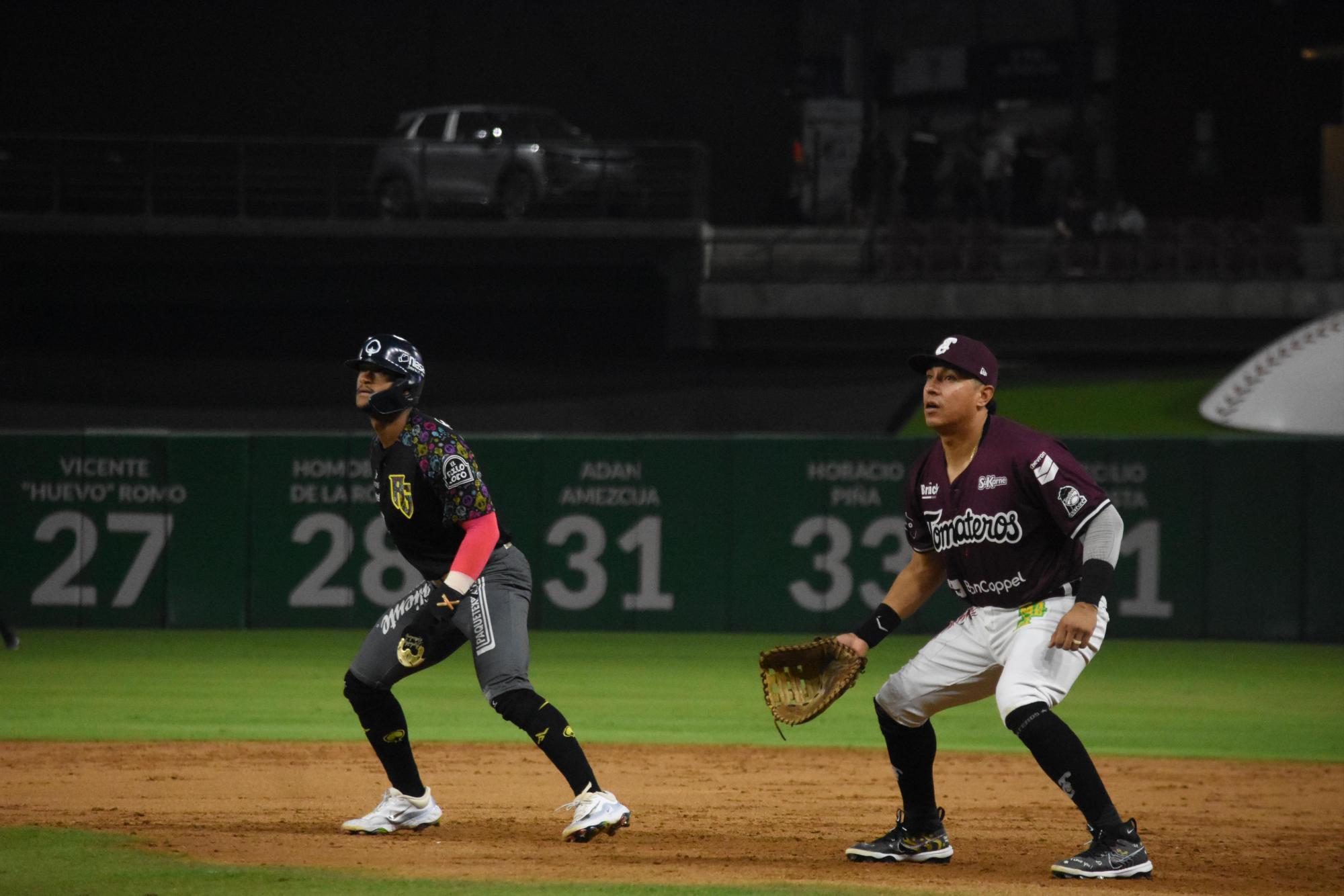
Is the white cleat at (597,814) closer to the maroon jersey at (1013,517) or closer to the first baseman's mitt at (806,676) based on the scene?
the first baseman's mitt at (806,676)

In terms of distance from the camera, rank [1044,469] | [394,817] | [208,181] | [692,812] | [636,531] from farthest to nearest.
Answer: [208,181], [636,531], [692,812], [394,817], [1044,469]

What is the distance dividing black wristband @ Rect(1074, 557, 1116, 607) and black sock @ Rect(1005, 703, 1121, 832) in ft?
1.31

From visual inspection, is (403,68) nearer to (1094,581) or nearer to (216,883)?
(216,883)

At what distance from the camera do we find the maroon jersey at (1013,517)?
18.5 feet

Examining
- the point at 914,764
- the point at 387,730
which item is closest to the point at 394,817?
the point at 387,730

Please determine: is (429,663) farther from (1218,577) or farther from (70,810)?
(1218,577)

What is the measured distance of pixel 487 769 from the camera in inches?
341

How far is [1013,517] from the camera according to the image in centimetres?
571

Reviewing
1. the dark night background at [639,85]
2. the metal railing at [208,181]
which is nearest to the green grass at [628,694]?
the dark night background at [639,85]

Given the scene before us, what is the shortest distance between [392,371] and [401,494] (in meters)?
0.45

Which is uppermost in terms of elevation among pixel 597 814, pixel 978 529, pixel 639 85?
pixel 639 85

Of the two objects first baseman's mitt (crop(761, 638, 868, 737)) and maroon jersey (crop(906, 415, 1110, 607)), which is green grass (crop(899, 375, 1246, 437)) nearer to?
first baseman's mitt (crop(761, 638, 868, 737))

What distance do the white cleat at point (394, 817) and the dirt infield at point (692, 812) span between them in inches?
2.7

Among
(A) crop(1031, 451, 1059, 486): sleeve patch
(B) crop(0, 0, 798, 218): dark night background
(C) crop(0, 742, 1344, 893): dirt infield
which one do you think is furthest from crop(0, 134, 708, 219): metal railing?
(A) crop(1031, 451, 1059, 486): sleeve patch
